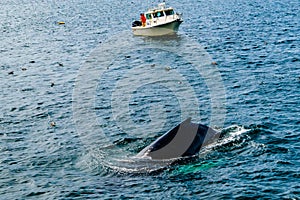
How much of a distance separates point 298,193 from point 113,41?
5296 centimetres

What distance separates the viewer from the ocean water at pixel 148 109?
26484 millimetres

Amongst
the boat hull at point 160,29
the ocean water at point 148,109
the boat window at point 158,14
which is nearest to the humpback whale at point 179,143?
the ocean water at point 148,109

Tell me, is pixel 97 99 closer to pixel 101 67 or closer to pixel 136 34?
pixel 101 67

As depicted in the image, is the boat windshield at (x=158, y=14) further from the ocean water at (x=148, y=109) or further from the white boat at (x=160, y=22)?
the ocean water at (x=148, y=109)

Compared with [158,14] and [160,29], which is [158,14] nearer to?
[158,14]

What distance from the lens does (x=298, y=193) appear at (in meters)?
24.1

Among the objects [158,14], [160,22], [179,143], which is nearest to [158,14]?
[158,14]

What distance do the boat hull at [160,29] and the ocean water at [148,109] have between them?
1254 mm

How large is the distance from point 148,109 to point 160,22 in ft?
114

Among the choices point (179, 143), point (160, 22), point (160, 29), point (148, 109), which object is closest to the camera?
point (179, 143)

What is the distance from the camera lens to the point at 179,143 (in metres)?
28.8

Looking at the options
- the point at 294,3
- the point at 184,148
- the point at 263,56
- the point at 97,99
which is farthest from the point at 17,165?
the point at 294,3

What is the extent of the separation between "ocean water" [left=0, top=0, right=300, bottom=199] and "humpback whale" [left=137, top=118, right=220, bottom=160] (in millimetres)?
720

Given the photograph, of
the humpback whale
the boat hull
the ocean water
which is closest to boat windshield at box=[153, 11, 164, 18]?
the boat hull
